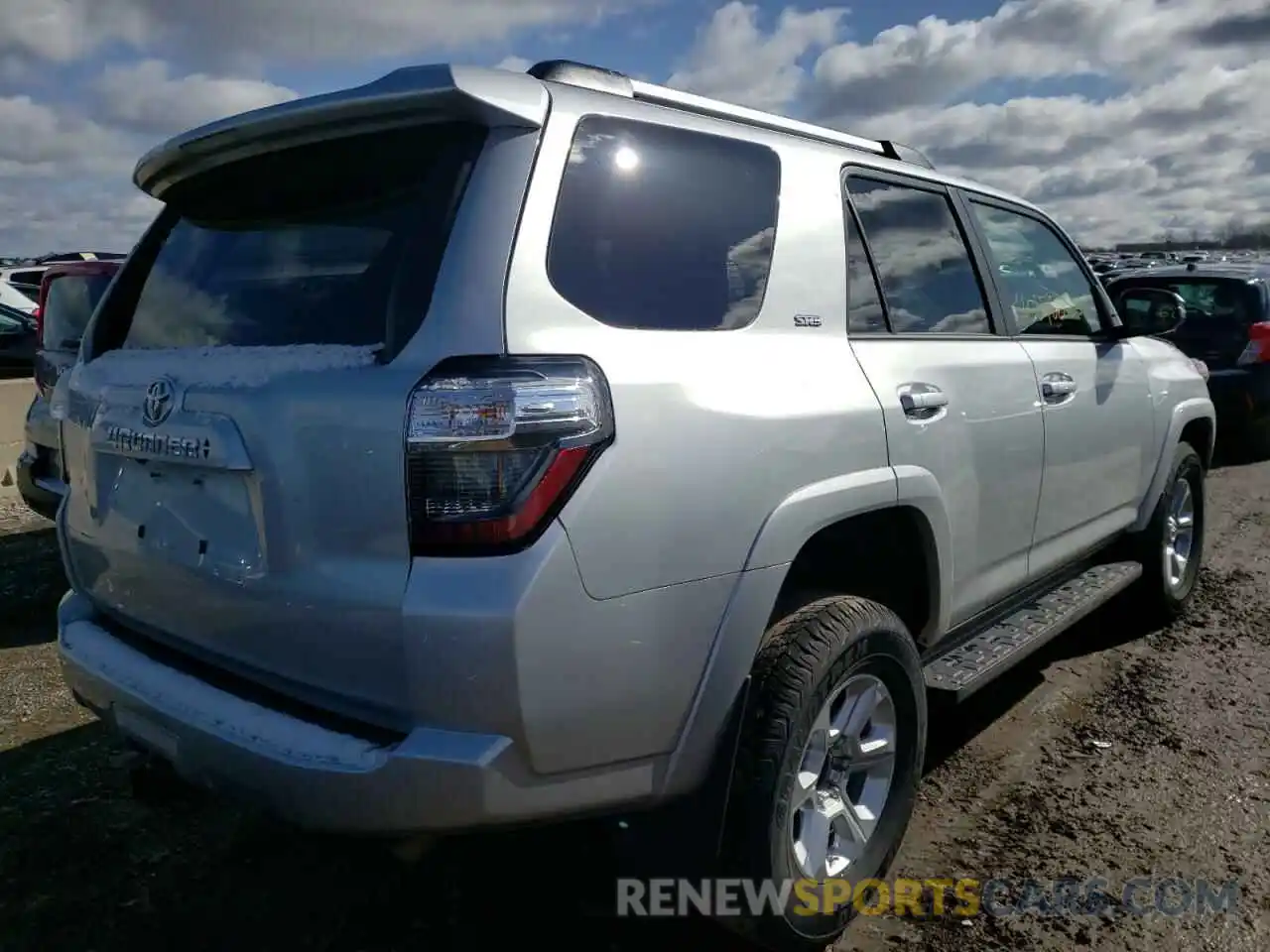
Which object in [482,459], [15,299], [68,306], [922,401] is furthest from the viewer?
[15,299]

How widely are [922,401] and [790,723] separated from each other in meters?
1.04

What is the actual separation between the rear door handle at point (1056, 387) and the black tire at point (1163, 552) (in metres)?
1.21

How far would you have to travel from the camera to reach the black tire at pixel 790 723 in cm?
219

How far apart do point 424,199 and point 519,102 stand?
0.26 metres

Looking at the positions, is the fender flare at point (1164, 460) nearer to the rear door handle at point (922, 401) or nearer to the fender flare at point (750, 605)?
the rear door handle at point (922, 401)

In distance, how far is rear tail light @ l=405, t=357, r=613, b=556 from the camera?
6.03 feet

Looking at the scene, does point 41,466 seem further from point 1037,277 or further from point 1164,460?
point 1164,460

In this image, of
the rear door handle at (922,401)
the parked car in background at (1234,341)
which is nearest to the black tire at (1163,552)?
the rear door handle at (922,401)

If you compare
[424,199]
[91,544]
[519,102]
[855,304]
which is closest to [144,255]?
[91,544]

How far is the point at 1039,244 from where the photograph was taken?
4.18m

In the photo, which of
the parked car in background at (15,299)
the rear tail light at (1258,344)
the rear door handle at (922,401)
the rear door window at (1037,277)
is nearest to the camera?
the rear door handle at (922,401)

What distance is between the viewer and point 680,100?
254 centimetres

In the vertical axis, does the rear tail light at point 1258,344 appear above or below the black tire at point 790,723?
above

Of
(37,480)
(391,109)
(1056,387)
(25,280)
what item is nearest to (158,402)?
(391,109)
